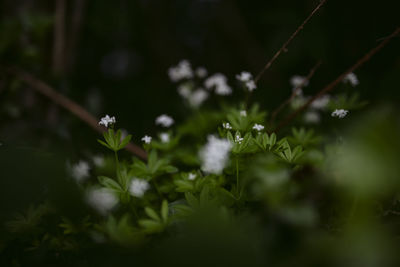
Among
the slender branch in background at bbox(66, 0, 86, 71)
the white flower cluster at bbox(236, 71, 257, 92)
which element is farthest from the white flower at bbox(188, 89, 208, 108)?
the slender branch in background at bbox(66, 0, 86, 71)

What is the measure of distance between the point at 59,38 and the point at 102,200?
1.48 m

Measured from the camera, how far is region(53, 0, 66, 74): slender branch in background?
173 centimetres

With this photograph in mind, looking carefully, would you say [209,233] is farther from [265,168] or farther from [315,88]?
[315,88]

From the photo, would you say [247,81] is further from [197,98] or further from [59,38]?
[59,38]

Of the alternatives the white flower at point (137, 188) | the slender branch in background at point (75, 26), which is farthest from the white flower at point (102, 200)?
the slender branch in background at point (75, 26)

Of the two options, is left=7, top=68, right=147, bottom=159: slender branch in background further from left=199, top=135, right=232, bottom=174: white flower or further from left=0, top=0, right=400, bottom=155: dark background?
left=199, top=135, right=232, bottom=174: white flower

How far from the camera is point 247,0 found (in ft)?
8.38

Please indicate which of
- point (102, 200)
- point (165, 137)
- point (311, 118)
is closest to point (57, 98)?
point (165, 137)

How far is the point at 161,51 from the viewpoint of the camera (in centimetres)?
247

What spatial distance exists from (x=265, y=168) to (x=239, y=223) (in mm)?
165

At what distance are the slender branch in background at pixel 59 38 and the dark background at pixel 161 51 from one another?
6 cm

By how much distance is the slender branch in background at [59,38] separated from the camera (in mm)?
1734

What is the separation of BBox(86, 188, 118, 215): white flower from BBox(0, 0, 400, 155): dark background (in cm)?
40

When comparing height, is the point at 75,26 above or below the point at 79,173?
above
